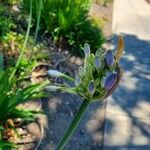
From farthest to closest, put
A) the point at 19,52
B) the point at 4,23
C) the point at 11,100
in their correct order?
the point at 4,23, the point at 19,52, the point at 11,100

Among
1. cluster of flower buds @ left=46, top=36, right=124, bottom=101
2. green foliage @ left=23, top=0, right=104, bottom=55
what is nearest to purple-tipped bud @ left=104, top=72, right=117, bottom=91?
cluster of flower buds @ left=46, top=36, right=124, bottom=101

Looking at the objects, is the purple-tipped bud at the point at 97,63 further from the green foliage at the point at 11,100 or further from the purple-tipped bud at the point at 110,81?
the green foliage at the point at 11,100

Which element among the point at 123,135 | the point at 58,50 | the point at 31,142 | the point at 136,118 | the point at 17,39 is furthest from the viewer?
the point at 58,50

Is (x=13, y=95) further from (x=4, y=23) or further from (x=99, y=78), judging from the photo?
(x=99, y=78)

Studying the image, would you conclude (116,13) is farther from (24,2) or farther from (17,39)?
(17,39)

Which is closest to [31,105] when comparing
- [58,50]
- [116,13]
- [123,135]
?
[123,135]

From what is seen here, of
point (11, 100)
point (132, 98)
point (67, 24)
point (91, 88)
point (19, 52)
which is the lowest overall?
point (132, 98)

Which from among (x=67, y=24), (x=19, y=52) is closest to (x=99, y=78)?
(x=19, y=52)

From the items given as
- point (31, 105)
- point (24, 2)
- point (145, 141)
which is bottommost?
point (145, 141)
